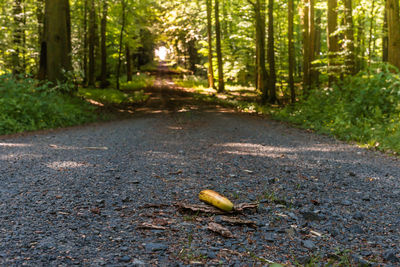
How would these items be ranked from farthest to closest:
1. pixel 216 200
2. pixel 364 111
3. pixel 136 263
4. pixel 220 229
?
pixel 364 111
pixel 216 200
pixel 220 229
pixel 136 263

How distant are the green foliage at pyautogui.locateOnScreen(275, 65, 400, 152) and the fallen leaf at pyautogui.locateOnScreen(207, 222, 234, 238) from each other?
5.63 meters

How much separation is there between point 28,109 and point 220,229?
9.69m

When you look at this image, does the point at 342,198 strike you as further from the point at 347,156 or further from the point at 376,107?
the point at 376,107

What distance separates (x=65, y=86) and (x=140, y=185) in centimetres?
1089

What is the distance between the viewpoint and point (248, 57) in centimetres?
3091

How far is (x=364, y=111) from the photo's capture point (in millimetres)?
10062

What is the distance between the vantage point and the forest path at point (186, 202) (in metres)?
2.27

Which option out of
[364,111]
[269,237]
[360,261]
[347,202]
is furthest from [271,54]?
[360,261]

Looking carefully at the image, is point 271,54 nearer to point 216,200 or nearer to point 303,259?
point 216,200

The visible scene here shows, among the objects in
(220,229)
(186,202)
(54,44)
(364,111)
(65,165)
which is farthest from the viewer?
(54,44)

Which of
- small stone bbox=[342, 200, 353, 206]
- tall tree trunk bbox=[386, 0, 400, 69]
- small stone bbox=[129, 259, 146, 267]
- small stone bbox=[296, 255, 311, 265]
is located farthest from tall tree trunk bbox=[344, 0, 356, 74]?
small stone bbox=[129, 259, 146, 267]

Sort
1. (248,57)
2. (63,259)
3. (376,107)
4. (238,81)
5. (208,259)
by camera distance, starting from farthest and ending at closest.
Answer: (238,81) < (248,57) < (376,107) < (208,259) < (63,259)

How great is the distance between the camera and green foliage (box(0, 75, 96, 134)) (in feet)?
31.8

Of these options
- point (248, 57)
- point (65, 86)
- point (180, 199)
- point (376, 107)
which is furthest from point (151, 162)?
point (248, 57)
